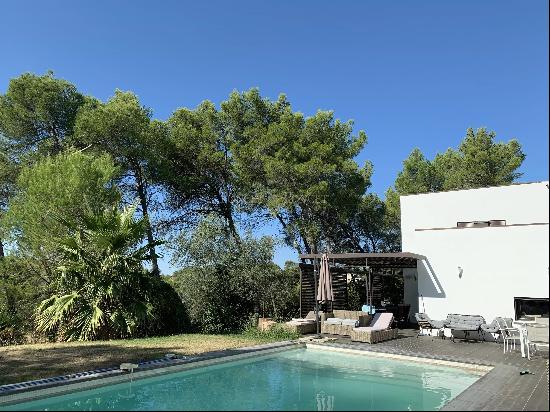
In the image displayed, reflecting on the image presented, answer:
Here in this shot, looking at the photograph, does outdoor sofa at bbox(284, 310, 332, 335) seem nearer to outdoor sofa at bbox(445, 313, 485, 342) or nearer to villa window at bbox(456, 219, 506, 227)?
outdoor sofa at bbox(445, 313, 485, 342)

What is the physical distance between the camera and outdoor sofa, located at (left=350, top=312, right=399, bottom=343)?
48.1 ft

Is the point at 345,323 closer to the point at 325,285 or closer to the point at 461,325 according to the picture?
the point at 325,285

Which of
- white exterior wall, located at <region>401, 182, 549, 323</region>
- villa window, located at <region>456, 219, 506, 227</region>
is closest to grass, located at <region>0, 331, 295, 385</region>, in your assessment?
white exterior wall, located at <region>401, 182, 549, 323</region>

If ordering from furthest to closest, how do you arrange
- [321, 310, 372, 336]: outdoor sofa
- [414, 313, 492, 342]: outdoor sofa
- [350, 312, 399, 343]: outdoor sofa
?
[321, 310, 372, 336]: outdoor sofa < [350, 312, 399, 343]: outdoor sofa < [414, 313, 492, 342]: outdoor sofa

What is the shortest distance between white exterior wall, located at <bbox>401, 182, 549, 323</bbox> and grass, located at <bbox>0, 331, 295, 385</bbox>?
5.92m

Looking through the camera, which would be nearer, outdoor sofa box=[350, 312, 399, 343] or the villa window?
outdoor sofa box=[350, 312, 399, 343]

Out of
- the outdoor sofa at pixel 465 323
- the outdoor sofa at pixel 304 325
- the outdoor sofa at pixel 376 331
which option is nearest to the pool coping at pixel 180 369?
the outdoor sofa at pixel 376 331

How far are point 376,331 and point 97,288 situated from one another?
32.5 feet

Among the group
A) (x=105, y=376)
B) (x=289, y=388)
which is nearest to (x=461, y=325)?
(x=289, y=388)

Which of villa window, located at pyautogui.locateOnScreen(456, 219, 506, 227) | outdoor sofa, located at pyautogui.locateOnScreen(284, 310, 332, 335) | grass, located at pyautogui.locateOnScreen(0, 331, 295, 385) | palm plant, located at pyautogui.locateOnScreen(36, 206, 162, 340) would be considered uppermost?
villa window, located at pyautogui.locateOnScreen(456, 219, 506, 227)

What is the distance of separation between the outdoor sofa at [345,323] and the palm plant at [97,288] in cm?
661

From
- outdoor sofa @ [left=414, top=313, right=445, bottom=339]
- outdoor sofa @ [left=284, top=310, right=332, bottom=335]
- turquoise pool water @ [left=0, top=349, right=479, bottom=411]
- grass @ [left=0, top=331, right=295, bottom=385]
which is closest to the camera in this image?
turquoise pool water @ [left=0, top=349, right=479, bottom=411]

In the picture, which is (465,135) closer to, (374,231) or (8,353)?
(374,231)

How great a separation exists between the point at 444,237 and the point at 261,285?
7643 millimetres
